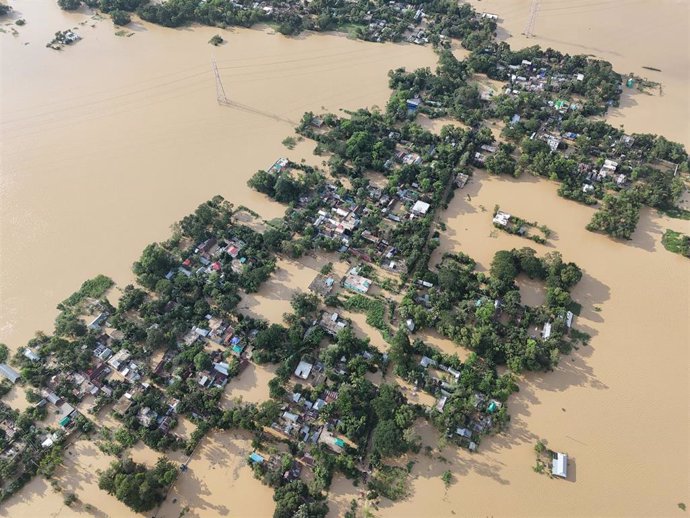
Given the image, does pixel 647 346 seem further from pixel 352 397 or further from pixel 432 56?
pixel 432 56

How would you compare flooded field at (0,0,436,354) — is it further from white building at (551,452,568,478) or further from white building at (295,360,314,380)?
white building at (551,452,568,478)

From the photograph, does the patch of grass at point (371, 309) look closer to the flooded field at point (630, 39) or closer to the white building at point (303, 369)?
the white building at point (303, 369)

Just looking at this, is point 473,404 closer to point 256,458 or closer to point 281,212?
point 256,458

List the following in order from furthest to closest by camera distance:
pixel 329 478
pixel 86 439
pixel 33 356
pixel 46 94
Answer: pixel 46 94 → pixel 33 356 → pixel 86 439 → pixel 329 478

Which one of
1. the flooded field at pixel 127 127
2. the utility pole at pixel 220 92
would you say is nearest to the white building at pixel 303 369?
the flooded field at pixel 127 127

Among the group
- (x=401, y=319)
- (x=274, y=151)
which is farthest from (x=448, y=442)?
(x=274, y=151)
